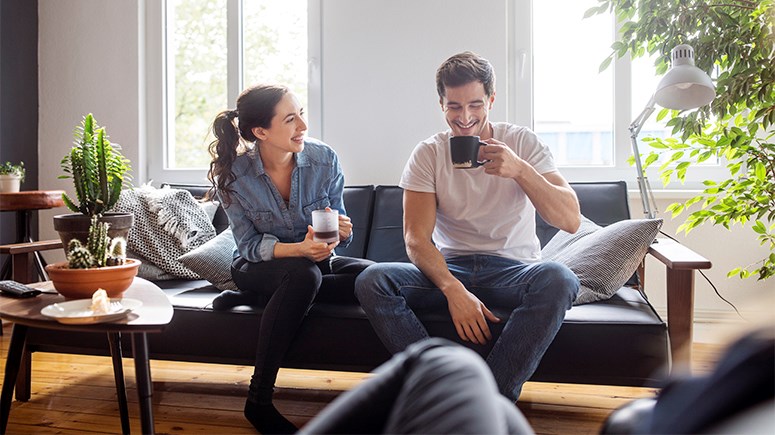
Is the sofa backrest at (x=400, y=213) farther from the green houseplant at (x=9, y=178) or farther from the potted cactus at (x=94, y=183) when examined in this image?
the green houseplant at (x=9, y=178)

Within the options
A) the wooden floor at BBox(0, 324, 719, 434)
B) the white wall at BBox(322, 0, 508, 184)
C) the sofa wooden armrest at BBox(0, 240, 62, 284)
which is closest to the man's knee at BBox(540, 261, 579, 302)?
the wooden floor at BBox(0, 324, 719, 434)

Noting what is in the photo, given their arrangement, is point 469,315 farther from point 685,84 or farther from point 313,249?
point 685,84

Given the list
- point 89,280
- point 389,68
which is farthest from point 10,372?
point 389,68

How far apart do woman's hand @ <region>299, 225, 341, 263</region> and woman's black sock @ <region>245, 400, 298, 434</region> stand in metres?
0.45

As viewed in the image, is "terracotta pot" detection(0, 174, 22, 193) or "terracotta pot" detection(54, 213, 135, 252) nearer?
"terracotta pot" detection(54, 213, 135, 252)

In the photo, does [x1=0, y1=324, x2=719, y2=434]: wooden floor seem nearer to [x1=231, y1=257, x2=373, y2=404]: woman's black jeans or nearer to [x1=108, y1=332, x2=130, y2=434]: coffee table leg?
[x1=108, y1=332, x2=130, y2=434]: coffee table leg

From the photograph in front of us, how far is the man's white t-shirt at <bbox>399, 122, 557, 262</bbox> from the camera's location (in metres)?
2.10

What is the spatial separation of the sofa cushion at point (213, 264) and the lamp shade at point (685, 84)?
1574mm

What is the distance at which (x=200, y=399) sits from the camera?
7.88 ft

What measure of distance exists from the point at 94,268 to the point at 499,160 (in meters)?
1.08

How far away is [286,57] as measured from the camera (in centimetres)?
358

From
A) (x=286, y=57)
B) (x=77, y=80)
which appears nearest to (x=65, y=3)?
(x=77, y=80)

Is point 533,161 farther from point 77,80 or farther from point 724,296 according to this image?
point 77,80

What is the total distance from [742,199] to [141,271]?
7.19 ft
